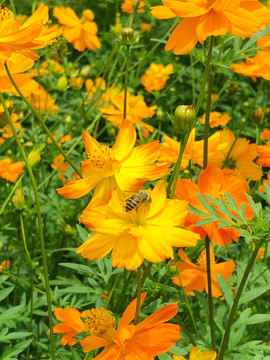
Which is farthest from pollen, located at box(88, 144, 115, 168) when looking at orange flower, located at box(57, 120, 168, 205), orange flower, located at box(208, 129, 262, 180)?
orange flower, located at box(208, 129, 262, 180)

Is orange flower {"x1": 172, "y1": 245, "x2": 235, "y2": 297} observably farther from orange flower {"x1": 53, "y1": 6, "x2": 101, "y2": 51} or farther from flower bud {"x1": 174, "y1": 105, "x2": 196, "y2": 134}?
orange flower {"x1": 53, "y1": 6, "x2": 101, "y2": 51}

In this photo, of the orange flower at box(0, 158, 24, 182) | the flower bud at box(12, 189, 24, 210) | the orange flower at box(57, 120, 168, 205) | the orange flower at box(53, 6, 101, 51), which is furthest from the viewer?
the orange flower at box(53, 6, 101, 51)

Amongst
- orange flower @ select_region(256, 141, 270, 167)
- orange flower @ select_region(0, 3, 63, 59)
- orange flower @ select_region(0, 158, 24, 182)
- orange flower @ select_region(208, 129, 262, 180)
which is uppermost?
orange flower @ select_region(0, 3, 63, 59)

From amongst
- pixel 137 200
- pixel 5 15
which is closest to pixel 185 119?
pixel 137 200

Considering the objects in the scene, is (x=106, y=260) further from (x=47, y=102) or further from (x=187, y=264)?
(x=47, y=102)

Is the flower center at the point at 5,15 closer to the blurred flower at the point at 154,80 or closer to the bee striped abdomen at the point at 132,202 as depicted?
the bee striped abdomen at the point at 132,202

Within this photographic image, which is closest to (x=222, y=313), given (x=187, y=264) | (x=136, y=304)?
(x=187, y=264)

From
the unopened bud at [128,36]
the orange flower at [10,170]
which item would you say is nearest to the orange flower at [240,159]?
the unopened bud at [128,36]
